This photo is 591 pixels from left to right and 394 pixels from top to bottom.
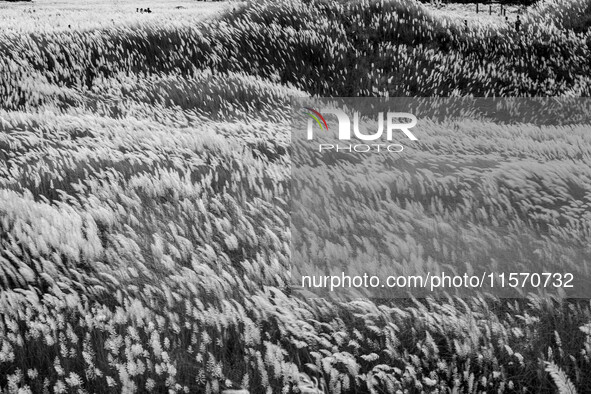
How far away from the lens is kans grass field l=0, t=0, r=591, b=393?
2266mm

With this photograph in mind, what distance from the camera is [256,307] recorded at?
8.72 ft

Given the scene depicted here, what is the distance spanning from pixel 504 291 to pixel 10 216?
10.7 ft

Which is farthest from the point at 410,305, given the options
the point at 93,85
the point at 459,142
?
the point at 93,85

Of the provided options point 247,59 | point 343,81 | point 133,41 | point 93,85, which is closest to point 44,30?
point 133,41

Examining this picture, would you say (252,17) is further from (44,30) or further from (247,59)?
(44,30)

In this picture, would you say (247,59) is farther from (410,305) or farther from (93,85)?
(410,305)

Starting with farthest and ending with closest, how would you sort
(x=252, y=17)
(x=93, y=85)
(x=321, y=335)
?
(x=252, y=17), (x=93, y=85), (x=321, y=335)

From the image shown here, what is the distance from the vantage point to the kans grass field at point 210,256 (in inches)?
89.2

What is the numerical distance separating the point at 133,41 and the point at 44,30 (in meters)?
1.89

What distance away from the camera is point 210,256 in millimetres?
3088

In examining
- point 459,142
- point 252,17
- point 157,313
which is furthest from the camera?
point 252,17

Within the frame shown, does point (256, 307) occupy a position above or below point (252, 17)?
below

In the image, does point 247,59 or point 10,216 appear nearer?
point 10,216

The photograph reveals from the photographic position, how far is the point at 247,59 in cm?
1059
